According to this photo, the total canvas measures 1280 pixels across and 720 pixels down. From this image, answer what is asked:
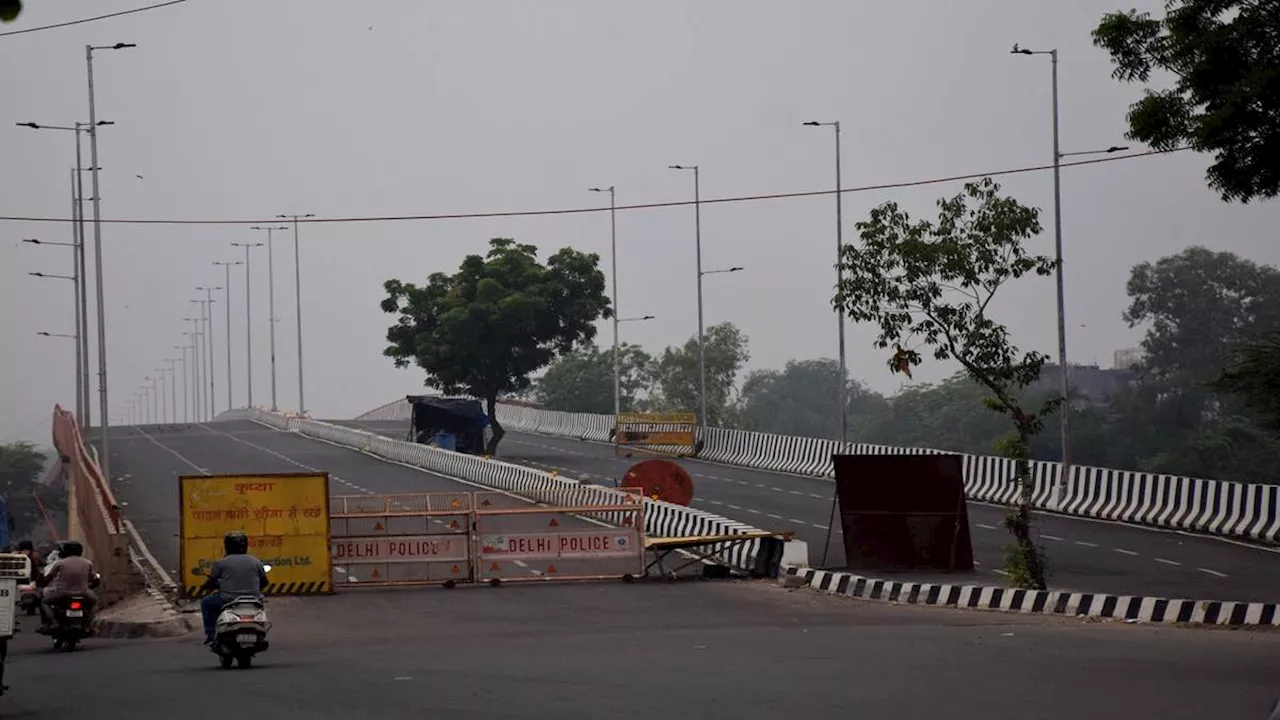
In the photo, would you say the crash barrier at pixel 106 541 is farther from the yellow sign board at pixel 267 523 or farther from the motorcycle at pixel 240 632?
the motorcycle at pixel 240 632

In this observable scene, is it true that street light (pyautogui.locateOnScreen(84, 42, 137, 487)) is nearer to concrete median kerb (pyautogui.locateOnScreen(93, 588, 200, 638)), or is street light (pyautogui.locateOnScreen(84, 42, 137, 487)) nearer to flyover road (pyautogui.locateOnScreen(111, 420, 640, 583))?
flyover road (pyautogui.locateOnScreen(111, 420, 640, 583))

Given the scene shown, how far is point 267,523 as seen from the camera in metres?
28.1

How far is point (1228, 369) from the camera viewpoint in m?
21.3

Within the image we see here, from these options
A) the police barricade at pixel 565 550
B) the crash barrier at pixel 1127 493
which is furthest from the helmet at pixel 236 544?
the crash barrier at pixel 1127 493

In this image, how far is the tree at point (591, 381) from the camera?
4756 inches

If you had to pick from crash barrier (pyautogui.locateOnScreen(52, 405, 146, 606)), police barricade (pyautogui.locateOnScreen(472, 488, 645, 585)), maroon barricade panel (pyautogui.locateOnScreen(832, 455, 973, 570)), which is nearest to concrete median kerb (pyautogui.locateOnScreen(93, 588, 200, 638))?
crash barrier (pyautogui.locateOnScreen(52, 405, 146, 606))

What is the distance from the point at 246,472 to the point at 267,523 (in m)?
36.9

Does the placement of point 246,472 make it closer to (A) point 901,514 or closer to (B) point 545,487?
(B) point 545,487

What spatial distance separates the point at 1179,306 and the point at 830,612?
6959 centimetres

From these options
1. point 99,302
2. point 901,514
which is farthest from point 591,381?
point 901,514

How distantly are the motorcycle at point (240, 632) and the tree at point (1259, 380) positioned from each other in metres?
11.3

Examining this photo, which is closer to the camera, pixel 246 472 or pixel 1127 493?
pixel 1127 493

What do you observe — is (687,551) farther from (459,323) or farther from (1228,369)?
(459,323)

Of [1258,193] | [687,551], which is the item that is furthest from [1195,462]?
[1258,193]
